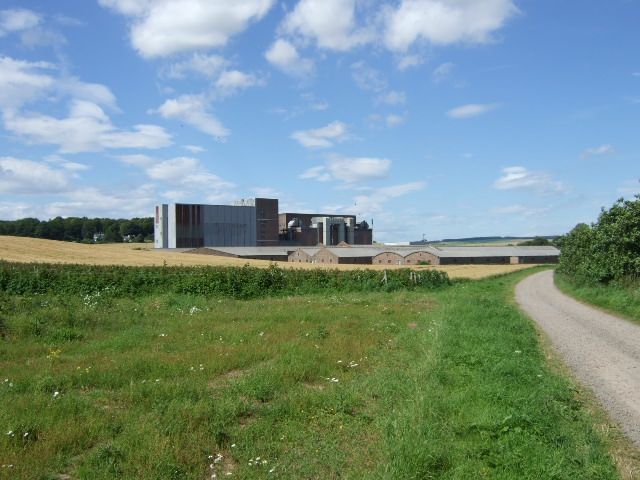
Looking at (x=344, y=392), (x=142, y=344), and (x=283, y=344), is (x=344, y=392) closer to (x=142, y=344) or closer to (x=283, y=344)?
(x=283, y=344)

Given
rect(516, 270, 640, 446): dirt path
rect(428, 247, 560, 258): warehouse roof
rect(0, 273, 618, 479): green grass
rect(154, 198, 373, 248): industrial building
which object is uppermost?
rect(154, 198, 373, 248): industrial building

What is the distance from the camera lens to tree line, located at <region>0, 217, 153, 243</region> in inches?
5630

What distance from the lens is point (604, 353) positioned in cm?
1373

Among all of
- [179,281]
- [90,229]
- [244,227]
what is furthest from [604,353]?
[90,229]

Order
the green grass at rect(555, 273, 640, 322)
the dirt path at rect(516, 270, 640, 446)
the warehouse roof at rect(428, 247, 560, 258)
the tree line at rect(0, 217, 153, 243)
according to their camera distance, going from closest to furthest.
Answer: the dirt path at rect(516, 270, 640, 446), the green grass at rect(555, 273, 640, 322), the warehouse roof at rect(428, 247, 560, 258), the tree line at rect(0, 217, 153, 243)

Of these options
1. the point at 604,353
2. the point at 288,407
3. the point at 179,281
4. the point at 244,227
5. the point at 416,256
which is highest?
the point at 244,227

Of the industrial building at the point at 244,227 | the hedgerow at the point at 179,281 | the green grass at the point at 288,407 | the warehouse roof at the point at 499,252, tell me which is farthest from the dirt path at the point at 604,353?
the industrial building at the point at 244,227

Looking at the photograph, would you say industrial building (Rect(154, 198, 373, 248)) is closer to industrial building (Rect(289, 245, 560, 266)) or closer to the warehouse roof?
industrial building (Rect(289, 245, 560, 266))

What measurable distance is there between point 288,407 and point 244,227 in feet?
395

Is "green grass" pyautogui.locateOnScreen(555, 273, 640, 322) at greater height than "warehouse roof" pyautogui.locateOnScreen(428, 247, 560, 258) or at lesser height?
lesser

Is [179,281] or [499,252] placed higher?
[499,252]

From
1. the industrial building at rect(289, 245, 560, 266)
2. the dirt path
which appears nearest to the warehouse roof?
the industrial building at rect(289, 245, 560, 266)

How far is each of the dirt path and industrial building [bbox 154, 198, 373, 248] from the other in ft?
330

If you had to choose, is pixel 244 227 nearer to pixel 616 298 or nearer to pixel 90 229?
pixel 90 229
